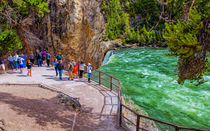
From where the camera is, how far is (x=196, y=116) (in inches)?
488

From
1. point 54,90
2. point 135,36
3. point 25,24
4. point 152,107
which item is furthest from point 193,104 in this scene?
point 135,36

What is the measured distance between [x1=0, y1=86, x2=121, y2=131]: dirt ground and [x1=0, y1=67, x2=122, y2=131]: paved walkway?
0.27 ft

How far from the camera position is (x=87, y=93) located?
11023mm

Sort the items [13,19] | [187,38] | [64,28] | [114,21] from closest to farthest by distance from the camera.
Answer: [187,38] → [13,19] → [64,28] → [114,21]

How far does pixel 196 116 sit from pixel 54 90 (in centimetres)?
998

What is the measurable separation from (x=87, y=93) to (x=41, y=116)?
11.8ft

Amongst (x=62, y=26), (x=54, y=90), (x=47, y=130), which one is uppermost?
(x=62, y=26)

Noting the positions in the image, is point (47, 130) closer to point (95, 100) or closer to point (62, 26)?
point (95, 100)

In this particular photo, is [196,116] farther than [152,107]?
No

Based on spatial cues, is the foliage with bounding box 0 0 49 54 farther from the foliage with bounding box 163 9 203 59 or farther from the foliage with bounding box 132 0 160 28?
the foliage with bounding box 132 0 160 28

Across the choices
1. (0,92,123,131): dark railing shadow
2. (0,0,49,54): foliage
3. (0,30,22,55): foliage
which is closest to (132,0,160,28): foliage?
(0,0,49,54): foliage

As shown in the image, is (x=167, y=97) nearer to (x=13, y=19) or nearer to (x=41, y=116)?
(x=41, y=116)

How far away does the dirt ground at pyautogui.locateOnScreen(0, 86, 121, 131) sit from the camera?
7241mm

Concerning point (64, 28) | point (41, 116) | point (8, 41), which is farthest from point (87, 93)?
point (64, 28)
